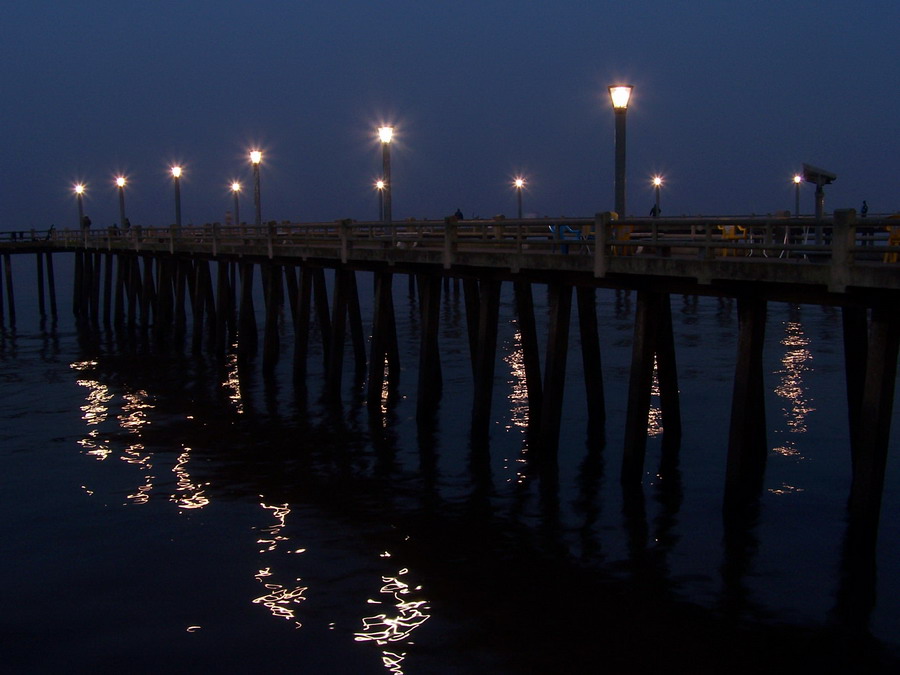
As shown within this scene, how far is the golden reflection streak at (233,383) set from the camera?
79.3 feet

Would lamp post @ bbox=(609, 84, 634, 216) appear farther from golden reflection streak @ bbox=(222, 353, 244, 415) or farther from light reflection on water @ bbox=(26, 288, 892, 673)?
golden reflection streak @ bbox=(222, 353, 244, 415)

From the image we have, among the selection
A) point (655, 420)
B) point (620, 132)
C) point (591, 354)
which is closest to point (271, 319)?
point (655, 420)

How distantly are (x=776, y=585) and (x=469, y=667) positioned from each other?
418 centimetres

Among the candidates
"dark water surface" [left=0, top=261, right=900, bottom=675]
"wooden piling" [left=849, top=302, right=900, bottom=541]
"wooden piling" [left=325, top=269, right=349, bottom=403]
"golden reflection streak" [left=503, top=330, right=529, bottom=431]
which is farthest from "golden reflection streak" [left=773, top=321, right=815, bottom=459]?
"wooden piling" [left=325, top=269, right=349, bottom=403]

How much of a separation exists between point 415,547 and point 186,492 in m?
4.84

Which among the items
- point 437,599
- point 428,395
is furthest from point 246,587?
point 428,395

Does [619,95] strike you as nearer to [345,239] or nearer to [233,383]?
[345,239]

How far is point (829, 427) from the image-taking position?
800 inches

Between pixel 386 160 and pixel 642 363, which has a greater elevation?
pixel 386 160

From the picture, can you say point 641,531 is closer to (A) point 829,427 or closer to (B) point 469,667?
(B) point 469,667

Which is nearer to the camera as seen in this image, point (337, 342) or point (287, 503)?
point (287, 503)

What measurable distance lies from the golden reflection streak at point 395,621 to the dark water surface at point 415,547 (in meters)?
0.03

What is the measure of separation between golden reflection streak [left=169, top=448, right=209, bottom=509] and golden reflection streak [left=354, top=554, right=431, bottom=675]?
4803 millimetres

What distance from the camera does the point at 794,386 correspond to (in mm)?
25391
